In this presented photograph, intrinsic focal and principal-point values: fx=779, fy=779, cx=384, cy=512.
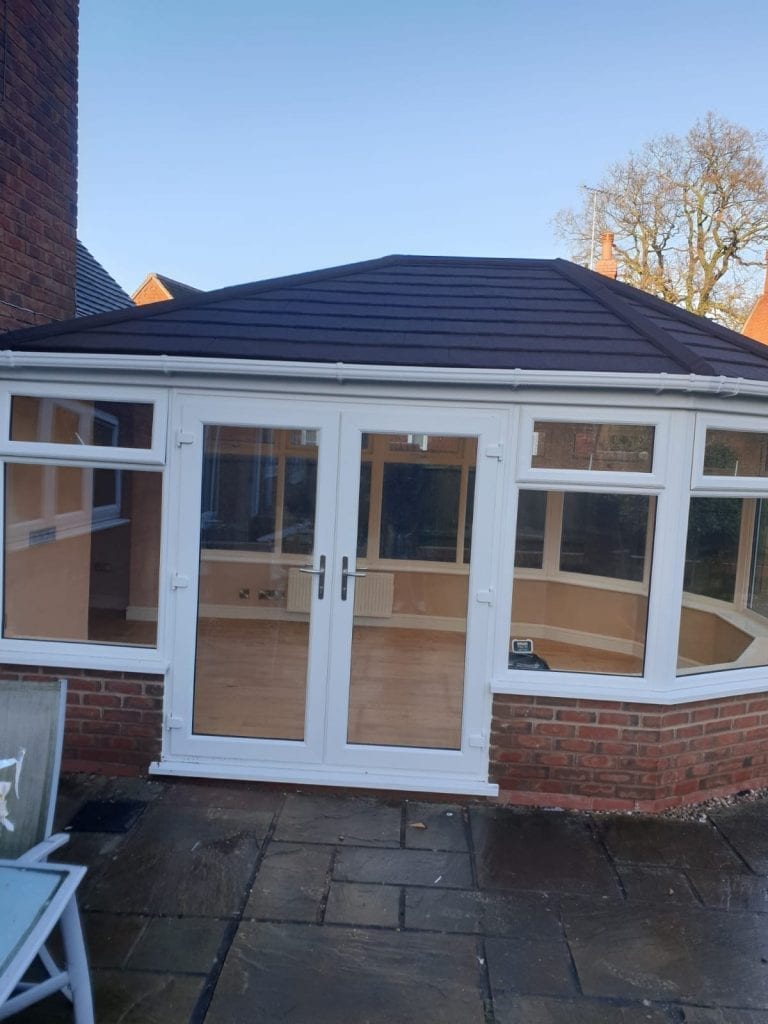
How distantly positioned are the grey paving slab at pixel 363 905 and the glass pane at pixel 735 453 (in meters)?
2.79

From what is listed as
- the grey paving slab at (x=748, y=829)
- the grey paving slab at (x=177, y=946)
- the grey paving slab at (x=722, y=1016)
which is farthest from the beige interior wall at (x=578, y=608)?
the grey paving slab at (x=177, y=946)

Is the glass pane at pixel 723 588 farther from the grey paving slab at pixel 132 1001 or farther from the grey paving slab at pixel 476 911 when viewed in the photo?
the grey paving slab at pixel 132 1001

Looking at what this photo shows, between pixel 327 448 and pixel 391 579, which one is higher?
pixel 327 448

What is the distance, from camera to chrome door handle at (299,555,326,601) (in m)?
4.47

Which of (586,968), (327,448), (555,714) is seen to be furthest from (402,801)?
(327,448)

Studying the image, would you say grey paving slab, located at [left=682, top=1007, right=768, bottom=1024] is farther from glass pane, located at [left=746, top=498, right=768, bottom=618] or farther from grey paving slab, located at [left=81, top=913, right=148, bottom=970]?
glass pane, located at [left=746, top=498, right=768, bottom=618]

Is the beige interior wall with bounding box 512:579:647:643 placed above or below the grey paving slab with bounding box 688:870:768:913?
above

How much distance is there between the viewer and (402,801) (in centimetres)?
446

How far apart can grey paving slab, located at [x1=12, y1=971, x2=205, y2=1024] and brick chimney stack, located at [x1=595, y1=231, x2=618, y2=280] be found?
2076 cm

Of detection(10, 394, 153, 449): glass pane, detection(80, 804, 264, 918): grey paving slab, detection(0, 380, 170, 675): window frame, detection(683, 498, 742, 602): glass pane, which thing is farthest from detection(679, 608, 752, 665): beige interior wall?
detection(10, 394, 153, 449): glass pane

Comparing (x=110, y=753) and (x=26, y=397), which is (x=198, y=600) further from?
(x=26, y=397)

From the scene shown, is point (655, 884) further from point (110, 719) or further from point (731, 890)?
point (110, 719)

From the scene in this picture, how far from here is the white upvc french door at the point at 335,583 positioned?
4414mm

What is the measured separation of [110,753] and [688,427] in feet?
12.4
